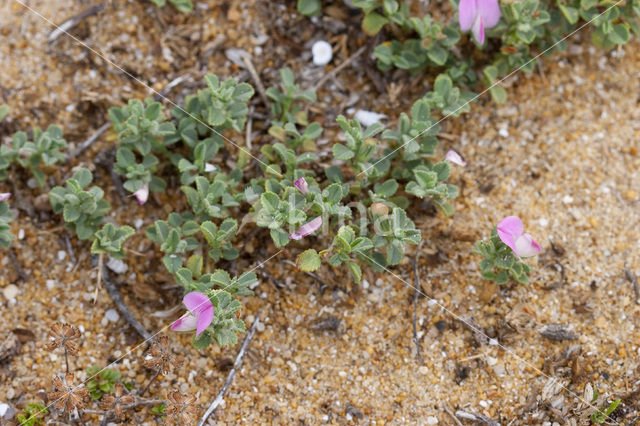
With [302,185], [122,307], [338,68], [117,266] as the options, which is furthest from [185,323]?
[338,68]

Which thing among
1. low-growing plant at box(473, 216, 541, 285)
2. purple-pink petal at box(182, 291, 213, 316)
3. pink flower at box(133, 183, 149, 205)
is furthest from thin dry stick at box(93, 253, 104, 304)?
low-growing plant at box(473, 216, 541, 285)

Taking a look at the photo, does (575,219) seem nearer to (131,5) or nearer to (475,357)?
(475,357)

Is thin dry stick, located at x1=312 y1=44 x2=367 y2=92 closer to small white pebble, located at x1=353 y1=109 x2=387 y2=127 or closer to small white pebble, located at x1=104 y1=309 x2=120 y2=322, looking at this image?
small white pebble, located at x1=353 y1=109 x2=387 y2=127

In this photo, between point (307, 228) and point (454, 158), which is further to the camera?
point (454, 158)

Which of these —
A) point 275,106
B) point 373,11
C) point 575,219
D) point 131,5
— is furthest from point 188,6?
point 575,219

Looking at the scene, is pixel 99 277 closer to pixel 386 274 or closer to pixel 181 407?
pixel 181 407

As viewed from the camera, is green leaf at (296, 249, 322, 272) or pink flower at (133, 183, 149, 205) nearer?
green leaf at (296, 249, 322, 272)

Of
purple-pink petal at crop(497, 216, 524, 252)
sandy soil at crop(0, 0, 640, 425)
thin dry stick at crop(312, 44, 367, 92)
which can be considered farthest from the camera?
thin dry stick at crop(312, 44, 367, 92)
